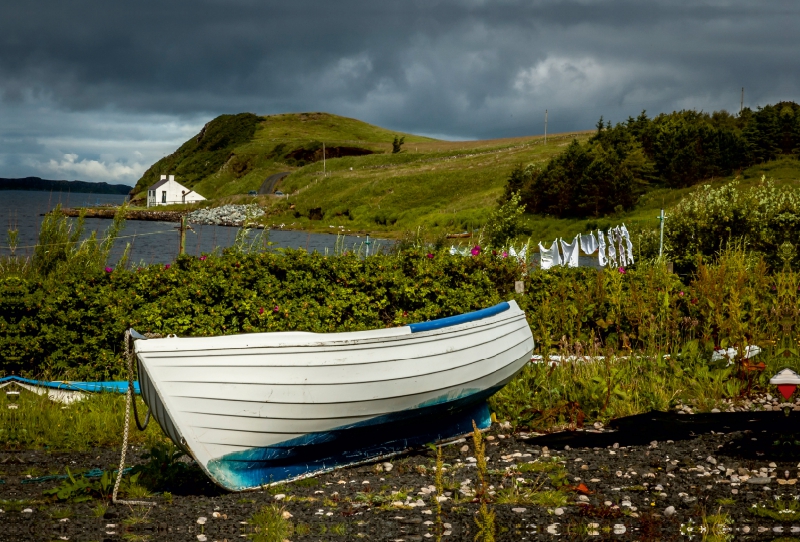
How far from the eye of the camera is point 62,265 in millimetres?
10977

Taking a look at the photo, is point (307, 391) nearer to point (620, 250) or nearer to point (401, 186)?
point (620, 250)

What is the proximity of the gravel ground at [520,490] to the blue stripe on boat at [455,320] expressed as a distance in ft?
4.01

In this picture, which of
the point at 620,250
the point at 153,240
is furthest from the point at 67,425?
the point at 153,240

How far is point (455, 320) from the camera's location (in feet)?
22.6

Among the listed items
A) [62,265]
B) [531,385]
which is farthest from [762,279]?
[62,265]

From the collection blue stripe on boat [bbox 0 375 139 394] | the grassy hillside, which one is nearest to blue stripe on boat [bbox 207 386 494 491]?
blue stripe on boat [bbox 0 375 139 394]

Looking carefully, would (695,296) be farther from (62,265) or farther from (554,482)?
(62,265)

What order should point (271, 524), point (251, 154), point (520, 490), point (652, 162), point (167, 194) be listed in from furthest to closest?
point (251, 154), point (167, 194), point (652, 162), point (520, 490), point (271, 524)

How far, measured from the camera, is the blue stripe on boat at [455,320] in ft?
21.1

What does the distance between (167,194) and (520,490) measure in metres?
124

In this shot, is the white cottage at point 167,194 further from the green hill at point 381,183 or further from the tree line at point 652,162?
the tree line at point 652,162

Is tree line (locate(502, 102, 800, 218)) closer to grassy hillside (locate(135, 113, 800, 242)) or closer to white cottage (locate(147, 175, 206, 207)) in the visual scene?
grassy hillside (locate(135, 113, 800, 242))

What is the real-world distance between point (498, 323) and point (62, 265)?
6.92 metres

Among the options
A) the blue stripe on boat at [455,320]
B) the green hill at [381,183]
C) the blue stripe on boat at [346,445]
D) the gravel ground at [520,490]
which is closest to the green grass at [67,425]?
the gravel ground at [520,490]
